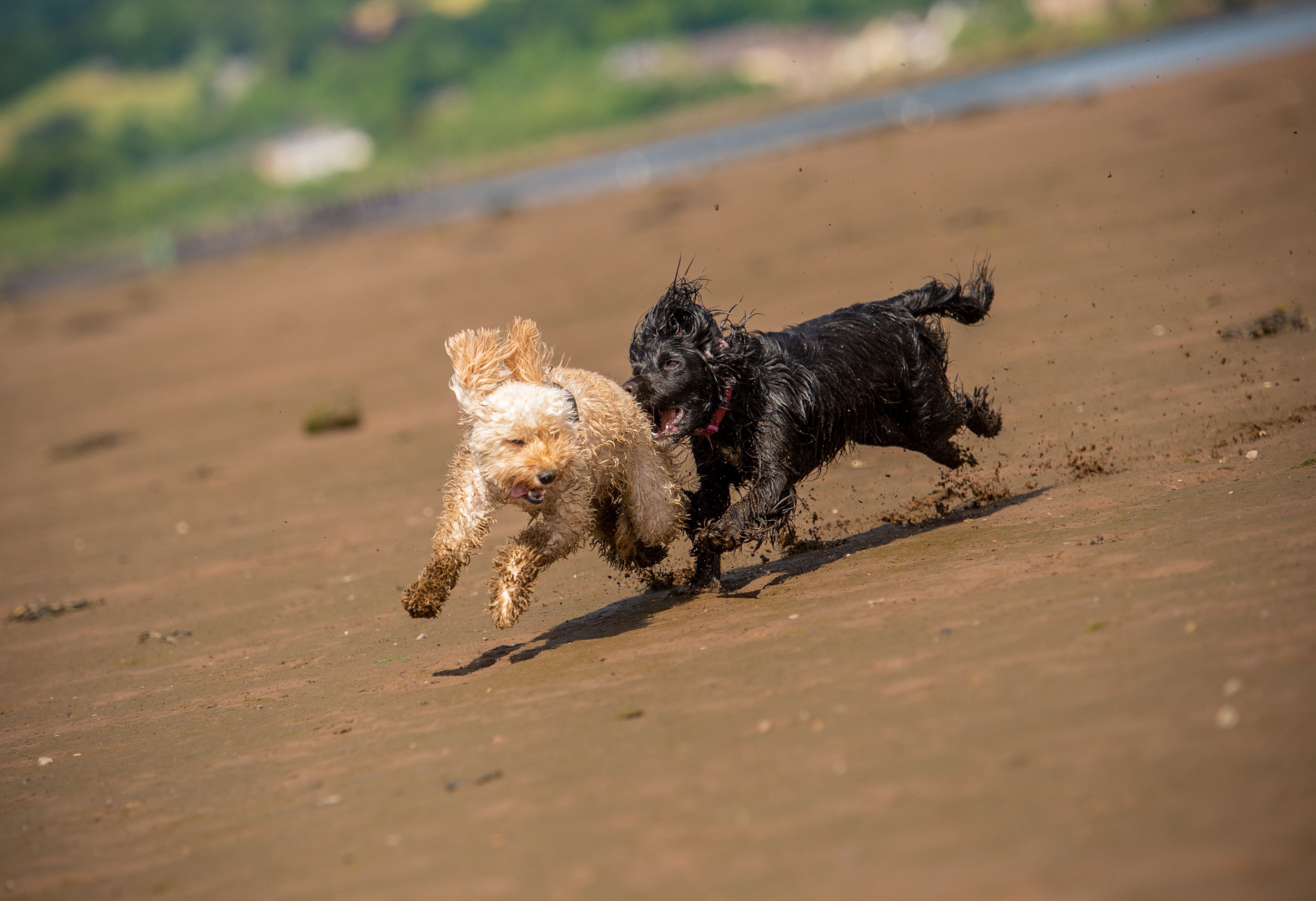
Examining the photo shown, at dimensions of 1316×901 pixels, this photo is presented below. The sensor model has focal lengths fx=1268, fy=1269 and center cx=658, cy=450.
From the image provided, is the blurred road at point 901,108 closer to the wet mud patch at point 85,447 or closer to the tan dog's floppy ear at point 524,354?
the wet mud patch at point 85,447

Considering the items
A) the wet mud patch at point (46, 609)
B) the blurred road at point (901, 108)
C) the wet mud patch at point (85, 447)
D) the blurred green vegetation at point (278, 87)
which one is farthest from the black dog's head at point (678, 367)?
the blurred green vegetation at point (278, 87)

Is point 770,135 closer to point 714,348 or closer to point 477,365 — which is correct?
point 714,348

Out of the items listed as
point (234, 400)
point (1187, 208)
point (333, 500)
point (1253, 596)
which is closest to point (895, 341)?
point (1253, 596)

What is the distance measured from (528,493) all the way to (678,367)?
103 centimetres

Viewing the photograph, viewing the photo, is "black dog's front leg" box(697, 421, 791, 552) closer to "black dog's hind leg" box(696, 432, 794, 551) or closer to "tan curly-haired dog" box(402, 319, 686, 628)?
"black dog's hind leg" box(696, 432, 794, 551)

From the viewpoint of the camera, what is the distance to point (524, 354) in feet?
18.7

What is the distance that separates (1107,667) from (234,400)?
1407cm

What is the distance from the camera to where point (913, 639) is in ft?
A: 16.1

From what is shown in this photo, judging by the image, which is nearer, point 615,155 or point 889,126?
point 889,126

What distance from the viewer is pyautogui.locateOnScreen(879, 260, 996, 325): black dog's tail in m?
7.06

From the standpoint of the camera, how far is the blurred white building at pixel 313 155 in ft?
250

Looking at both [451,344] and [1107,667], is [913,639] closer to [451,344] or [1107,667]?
[1107,667]

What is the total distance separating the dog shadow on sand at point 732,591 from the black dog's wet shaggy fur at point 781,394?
217 mm

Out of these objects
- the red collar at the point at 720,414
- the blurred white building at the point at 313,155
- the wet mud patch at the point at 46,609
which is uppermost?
the blurred white building at the point at 313,155
